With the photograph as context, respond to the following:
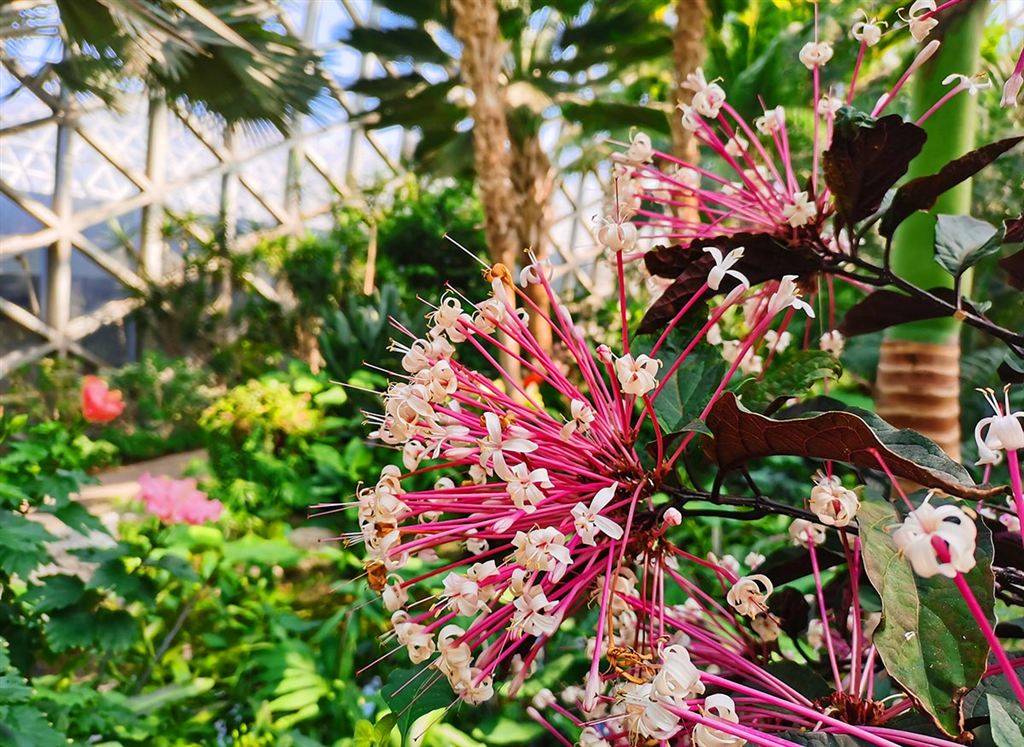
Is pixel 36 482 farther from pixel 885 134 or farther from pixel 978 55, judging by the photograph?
A: pixel 978 55

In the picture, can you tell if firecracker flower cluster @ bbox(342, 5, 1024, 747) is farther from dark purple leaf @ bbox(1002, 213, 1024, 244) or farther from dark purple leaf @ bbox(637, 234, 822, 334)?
dark purple leaf @ bbox(1002, 213, 1024, 244)

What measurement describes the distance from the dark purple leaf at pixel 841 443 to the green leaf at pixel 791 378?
0.16 feet

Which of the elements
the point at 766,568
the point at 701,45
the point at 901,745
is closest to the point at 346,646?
the point at 766,568

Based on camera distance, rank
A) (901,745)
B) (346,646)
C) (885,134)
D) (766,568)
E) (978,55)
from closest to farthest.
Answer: (901,745)
(885,134)
(766,568)
(978,55)
(346,646)

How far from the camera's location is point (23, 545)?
96 cm

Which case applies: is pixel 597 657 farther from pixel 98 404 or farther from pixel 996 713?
pixel 98 404

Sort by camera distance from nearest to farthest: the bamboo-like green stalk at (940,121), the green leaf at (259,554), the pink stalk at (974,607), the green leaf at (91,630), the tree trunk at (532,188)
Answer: the pink stalk at (974,607), the bamboo-like green stalk at (940,121), the green leaf at (91,630), the green leaf at (259,554), the tree trunk at (532,188)

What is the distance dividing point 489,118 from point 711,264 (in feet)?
7.97

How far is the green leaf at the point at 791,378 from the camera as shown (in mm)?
460

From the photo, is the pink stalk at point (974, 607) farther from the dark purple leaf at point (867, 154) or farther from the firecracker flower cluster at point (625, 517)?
the dark purple leaf at point (867, 154)

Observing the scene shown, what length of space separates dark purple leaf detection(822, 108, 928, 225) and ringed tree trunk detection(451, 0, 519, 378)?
2.14 m

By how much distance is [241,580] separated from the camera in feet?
5.60

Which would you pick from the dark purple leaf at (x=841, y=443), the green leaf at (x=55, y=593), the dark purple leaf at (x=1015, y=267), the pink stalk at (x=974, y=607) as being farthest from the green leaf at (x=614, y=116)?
the pink stalk at (x=974, y=607)

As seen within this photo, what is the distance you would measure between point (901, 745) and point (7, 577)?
1303 mm
